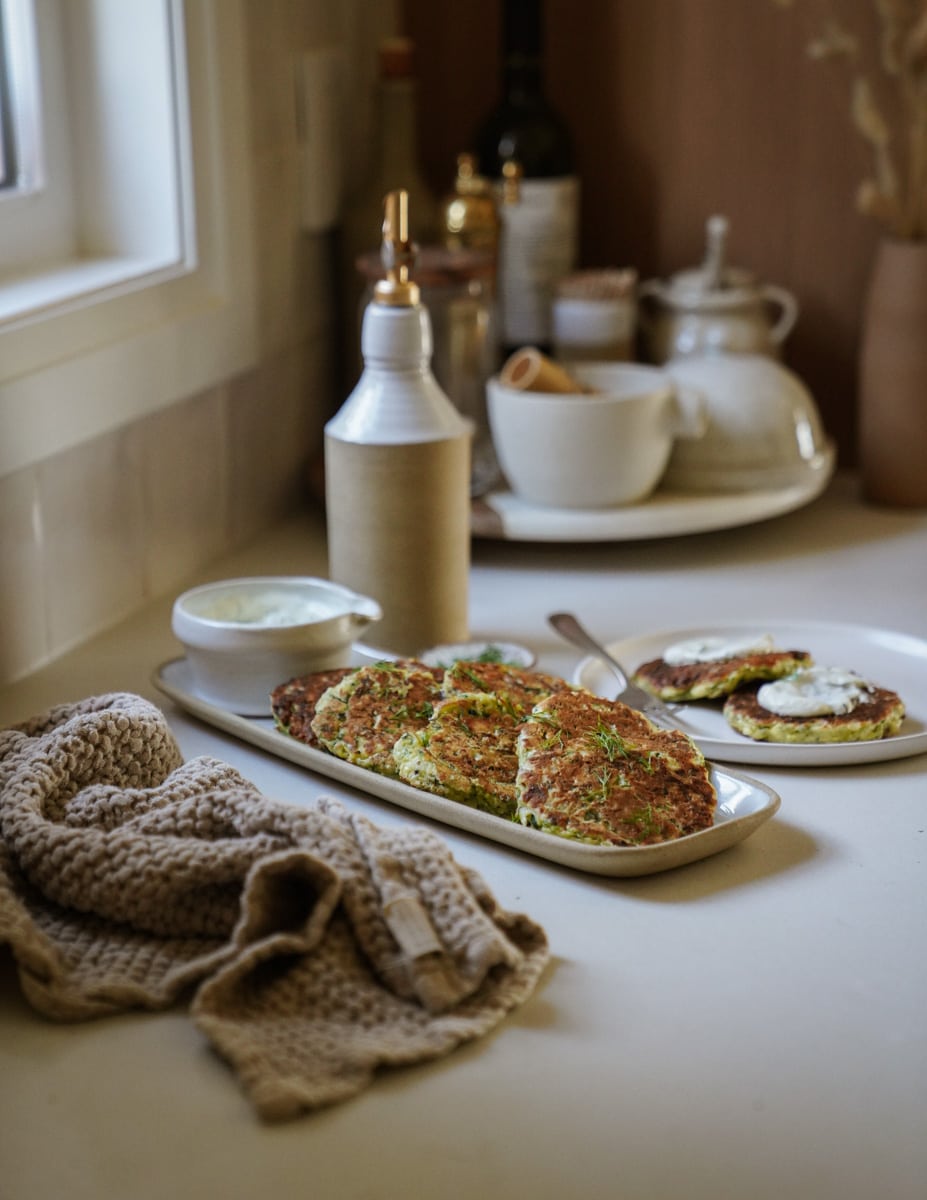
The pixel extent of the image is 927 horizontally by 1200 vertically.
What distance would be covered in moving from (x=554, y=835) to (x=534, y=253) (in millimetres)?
895

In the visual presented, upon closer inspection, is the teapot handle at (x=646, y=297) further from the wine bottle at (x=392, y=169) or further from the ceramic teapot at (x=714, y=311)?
the wine bottle at (x=392, y=169)

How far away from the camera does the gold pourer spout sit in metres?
1.04

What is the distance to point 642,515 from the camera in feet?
4.42

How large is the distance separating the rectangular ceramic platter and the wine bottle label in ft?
2.43

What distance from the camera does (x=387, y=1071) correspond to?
0.64m

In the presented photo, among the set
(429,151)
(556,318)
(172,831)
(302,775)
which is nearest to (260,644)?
(302,775)

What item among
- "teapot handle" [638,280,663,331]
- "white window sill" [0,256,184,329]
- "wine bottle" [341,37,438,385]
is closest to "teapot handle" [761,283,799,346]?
"teapot handle" [638,280,663,331]

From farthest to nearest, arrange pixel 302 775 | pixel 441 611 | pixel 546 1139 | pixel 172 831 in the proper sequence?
pixel 441 611
pixel 302 775
pixel 172 831
pixel 546 1139

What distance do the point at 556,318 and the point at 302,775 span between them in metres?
0.75

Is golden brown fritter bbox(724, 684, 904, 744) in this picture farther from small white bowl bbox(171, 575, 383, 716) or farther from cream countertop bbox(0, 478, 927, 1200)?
small white bowl bbox(171, 575, 383, 716)

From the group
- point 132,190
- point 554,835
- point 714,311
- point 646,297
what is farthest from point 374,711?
point 646,297

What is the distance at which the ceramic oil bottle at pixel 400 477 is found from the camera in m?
1.05

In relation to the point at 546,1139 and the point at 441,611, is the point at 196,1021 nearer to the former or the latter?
the point at 546,1139

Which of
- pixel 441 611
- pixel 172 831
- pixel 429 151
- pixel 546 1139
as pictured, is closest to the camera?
pixel 546 1139
